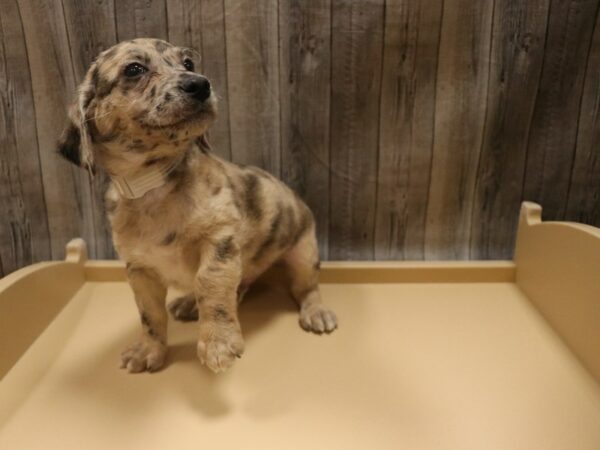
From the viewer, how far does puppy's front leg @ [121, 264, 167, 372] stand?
142cm

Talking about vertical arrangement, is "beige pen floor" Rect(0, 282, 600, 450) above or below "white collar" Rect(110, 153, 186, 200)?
below

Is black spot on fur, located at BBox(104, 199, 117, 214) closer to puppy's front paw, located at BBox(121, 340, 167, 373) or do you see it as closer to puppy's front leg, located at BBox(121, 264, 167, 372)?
puppy's front leg, located at BBox(121, 264, 167, 372)

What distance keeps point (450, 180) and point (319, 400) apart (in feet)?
3.33

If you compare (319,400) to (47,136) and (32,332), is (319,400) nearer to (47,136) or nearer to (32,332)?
(32,332)

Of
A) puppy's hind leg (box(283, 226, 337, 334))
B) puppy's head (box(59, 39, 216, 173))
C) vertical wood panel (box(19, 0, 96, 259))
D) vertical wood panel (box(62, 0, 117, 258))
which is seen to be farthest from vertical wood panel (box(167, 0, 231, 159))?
puppy's hind leg (box(283, 226, 337, 334))

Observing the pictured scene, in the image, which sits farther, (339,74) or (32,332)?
(339,74)

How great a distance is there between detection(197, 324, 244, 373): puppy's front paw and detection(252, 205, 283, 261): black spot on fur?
0.33 metres

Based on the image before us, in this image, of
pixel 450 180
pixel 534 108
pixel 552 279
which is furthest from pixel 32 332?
pixel 534 108

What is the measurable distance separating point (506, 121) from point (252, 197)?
99 centimetres

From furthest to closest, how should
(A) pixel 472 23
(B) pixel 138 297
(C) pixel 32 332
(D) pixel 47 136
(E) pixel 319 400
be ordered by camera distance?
(D) pixel 47 136
(A) pixel 472 23
(C) pixel 32 332
(B) pixel 138 297
(E) pixel 319 400

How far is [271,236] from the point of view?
1558 mm

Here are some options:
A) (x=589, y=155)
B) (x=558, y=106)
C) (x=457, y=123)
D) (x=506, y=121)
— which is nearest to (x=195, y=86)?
(x=457, y=123)

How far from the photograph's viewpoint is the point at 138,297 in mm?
1432

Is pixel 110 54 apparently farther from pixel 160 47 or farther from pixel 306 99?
pixel 306 99
